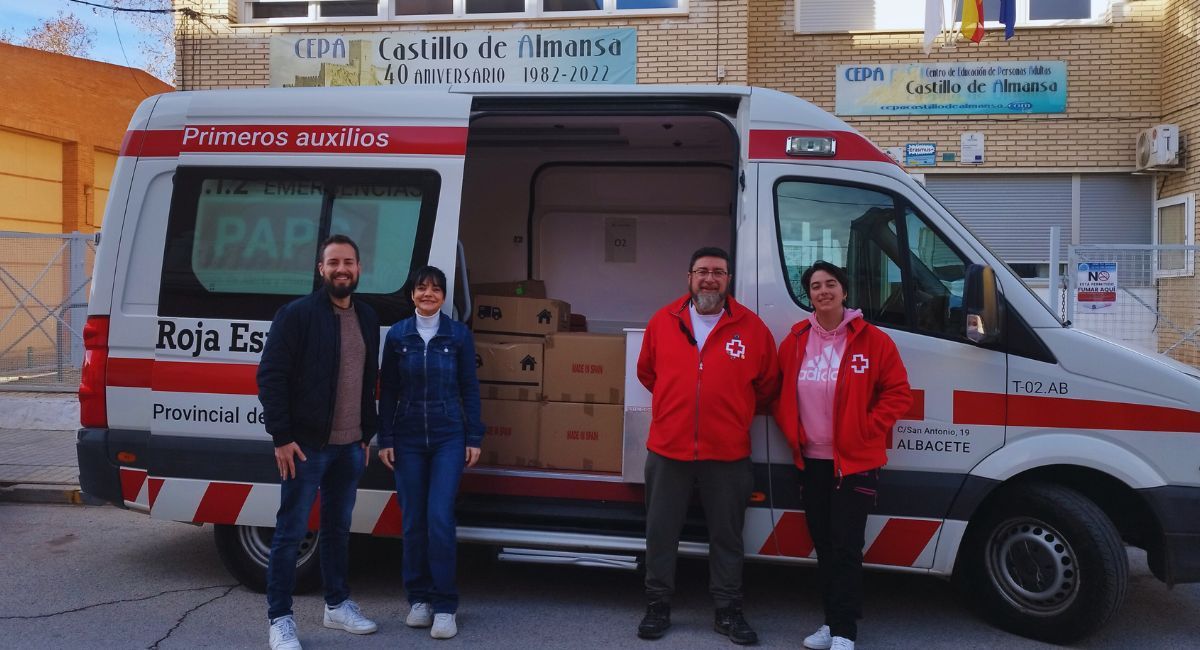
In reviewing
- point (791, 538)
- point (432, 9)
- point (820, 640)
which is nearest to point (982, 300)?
point (791, 538)

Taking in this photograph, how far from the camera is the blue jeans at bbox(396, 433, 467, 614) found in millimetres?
4625

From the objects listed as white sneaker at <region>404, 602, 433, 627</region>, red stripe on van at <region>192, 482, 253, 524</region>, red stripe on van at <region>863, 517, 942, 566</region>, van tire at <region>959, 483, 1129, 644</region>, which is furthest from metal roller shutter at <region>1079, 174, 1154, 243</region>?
red stripe on van at <region>192, 482, 253, 524</region>

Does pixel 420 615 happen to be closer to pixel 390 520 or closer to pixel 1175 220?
pixel 390 520

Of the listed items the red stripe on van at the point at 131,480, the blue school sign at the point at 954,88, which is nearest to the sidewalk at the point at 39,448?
the red stripe on van at the point at 131,480

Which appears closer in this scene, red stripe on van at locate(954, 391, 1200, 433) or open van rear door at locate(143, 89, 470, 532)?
red stripe on van at locate(954, 391, 1200, 433)

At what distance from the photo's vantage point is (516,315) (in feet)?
18.6

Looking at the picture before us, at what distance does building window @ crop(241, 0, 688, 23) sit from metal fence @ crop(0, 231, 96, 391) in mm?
3777

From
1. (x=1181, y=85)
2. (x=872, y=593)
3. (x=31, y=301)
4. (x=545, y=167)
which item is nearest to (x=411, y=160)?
(x=545, y=167)

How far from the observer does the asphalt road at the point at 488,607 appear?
15.2 ft

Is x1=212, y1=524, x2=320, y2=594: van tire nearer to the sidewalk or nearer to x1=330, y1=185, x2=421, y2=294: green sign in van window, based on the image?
x1=330, y1=185, x2=421, y2=294: green sign in van window

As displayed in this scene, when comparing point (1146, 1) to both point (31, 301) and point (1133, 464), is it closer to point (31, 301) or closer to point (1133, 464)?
point (1133, 464)

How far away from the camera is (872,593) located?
539 cm

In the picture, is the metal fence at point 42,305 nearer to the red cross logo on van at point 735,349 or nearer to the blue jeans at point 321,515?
the blue jeans at point 321,515

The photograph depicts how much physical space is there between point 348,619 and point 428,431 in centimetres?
101
